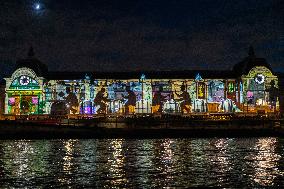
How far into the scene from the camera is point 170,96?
2222 inches

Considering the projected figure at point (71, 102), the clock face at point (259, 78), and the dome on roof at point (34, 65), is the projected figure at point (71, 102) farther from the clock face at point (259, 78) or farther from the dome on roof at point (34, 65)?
the clock face at point (259, 78)

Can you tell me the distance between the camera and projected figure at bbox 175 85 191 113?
5484 centimetres

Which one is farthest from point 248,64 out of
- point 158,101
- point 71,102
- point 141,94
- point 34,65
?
point 34,65

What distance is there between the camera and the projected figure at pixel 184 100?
54844mm

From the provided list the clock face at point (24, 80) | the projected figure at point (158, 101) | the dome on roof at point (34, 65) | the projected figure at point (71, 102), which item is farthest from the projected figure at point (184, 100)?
the clock face at point (24, 80)

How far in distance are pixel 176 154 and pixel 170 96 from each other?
33827 mm

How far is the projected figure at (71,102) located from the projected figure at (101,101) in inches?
A: 97.9

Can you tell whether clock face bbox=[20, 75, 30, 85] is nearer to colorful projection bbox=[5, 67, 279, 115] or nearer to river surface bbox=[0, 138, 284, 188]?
colorful projection bbox=[5, 67, 279, 115]

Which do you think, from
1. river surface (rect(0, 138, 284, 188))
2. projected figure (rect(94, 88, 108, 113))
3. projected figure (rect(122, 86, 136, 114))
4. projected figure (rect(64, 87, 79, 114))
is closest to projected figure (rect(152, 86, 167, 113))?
projected figure (rect(122, 86, 136, 114))

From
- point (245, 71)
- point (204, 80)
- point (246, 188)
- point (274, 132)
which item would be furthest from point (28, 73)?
point (246, 188)

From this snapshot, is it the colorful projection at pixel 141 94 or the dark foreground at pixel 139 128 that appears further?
the colorful projection at pixel 141 94

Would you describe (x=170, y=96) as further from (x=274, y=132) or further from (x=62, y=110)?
(x=274, y=132)

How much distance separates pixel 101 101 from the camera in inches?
2152

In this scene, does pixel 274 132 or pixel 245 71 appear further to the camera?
pixel 245 71
